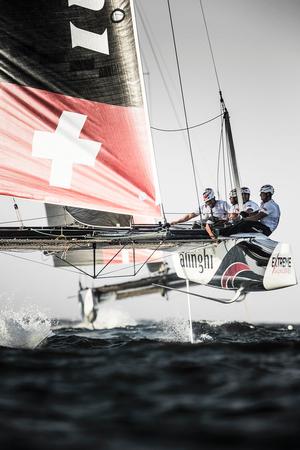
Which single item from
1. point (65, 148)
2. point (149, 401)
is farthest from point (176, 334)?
point (149, 401)

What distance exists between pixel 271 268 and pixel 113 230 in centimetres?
392

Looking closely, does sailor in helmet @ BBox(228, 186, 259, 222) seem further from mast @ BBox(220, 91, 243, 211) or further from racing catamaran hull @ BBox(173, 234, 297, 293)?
racing catamaran hull @ BBox(173, 234, 297, 293)

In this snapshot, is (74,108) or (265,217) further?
(265,217)

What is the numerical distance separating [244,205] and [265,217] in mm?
1171

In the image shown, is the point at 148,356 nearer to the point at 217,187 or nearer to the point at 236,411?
the point at 236,411

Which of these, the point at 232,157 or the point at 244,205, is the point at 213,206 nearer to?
the point at 244,205

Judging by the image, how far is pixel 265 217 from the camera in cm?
1160

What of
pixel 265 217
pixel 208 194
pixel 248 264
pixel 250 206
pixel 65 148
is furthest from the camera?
pixel 208 194

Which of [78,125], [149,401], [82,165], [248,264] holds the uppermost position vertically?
[78,125]

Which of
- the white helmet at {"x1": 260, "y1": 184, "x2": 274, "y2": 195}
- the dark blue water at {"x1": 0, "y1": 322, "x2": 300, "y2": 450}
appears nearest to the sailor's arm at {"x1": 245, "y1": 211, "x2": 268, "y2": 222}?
the white helmet at {"x1": 260, "y1": 184, "x2": 274, "y2": 195}

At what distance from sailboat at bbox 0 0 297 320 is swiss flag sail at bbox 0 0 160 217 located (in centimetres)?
2

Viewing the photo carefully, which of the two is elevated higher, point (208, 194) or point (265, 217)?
point (208, 194)

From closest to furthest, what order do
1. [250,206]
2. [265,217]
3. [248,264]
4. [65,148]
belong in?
[65,148]
[265,217]
[248,264]
[250,206]

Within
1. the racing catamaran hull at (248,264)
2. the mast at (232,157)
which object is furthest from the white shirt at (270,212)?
the mast at (232,157)
